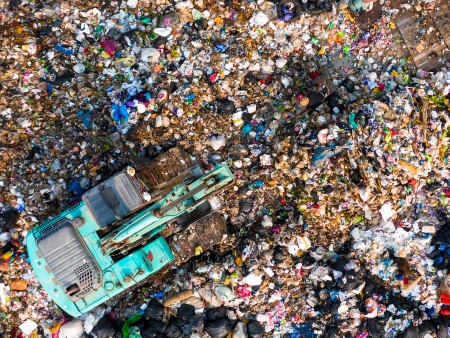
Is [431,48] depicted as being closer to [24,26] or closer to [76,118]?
[76,118]

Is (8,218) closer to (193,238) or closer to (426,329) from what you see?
(193,238)

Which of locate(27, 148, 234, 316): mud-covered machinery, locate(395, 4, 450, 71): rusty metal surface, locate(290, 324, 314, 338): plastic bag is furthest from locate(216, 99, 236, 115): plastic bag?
locate(290, 324, 314, 338): plastic bag

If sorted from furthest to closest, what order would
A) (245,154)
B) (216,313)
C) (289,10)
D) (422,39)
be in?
(422,39) < (289,10) < (245,154) < (216,313)

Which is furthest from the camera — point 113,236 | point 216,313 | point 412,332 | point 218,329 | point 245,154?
point 245,154

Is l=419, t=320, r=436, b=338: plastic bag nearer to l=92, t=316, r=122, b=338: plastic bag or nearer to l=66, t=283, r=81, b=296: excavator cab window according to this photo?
l=92, t=316, r=122, b=338: plastic bag

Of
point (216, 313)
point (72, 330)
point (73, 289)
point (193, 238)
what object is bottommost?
point (216, 313)

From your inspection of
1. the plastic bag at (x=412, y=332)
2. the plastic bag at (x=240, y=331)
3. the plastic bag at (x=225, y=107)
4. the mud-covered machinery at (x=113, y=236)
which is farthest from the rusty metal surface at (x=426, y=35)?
the plastic bag at (x=240, y=331)

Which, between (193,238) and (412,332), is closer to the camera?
(193,238)

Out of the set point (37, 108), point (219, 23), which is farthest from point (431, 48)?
point (37, 108)

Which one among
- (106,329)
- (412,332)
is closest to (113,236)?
(106,329)
